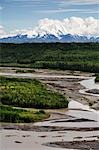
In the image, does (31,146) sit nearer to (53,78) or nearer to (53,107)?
(53,107)

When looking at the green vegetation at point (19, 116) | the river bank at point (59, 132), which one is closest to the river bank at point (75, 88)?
the river bank at point (59, 132)

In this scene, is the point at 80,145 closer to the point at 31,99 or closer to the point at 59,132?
the point at 59,132

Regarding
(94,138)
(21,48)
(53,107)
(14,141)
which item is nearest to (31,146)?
(14,141)

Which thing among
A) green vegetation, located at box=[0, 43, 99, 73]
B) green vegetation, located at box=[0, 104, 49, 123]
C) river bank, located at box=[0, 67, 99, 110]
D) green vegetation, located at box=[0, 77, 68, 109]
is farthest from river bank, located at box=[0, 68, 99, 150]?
green vegetation, located at box=[0, 43, 99, 73]

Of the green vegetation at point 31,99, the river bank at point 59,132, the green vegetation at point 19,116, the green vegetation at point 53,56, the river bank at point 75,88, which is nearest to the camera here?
the river bank at point 59,132

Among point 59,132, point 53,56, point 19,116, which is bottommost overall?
point 53,56

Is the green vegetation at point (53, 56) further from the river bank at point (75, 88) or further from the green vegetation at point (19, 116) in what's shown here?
the green vegetation at point (19, 116)

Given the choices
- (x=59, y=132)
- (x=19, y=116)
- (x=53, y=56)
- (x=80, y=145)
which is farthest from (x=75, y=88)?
(x=53, y=56)
